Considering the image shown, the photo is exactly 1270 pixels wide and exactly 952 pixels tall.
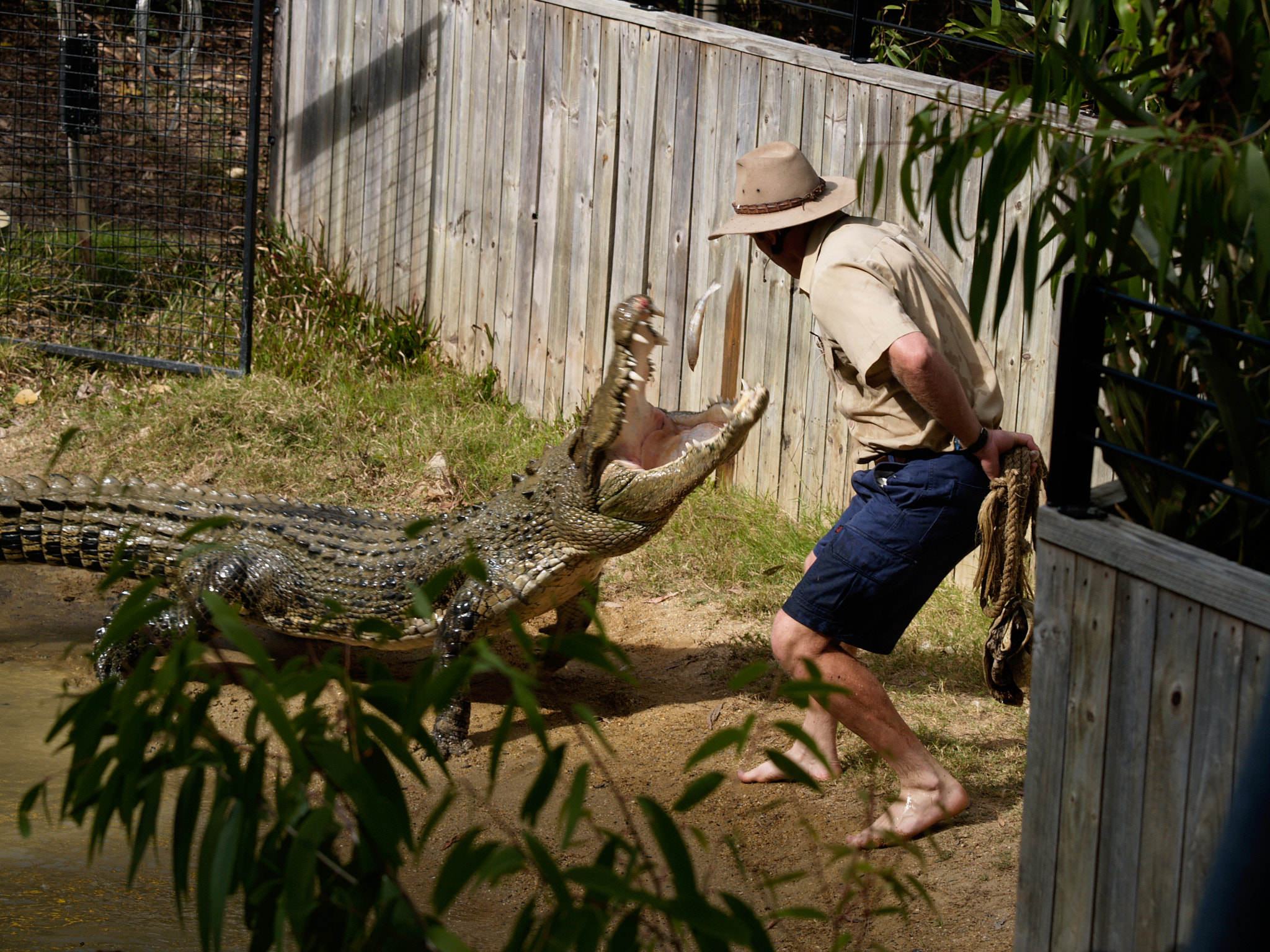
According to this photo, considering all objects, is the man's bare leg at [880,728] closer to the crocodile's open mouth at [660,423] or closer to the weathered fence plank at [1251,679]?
the crocodile's open mouth at [660,423]

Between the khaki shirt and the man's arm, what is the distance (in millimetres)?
39

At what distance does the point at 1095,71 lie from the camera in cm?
249

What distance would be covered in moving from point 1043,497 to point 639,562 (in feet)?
6.05

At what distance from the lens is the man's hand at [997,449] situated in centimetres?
346

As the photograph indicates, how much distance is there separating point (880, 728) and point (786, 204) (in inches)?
61.5

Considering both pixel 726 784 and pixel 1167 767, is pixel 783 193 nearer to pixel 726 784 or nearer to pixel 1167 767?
pixel 726 784

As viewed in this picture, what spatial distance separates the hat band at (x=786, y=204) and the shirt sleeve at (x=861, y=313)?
0.30 meters

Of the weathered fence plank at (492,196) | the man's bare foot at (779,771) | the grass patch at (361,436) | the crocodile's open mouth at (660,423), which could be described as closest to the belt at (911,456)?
the crocodile's open mouth at (660,423)

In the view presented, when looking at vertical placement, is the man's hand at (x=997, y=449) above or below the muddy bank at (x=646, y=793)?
above

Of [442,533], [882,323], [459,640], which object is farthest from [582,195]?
[882,323]

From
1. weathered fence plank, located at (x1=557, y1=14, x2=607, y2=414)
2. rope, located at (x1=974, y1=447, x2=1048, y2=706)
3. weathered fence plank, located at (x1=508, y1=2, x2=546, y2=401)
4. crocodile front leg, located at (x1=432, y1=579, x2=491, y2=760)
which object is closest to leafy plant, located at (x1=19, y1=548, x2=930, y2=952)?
rope, located at (x1=974, y1=447, x2=1048, y2=706)

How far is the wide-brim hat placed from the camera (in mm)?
3572

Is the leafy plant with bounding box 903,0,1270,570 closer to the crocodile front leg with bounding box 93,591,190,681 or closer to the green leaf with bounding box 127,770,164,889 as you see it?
the green leaf with bounding box 127,770,164,889

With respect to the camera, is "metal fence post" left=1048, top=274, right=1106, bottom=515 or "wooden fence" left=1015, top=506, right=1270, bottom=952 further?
"metal fence post" left=1048, top=274, right=1106, bottom=515
